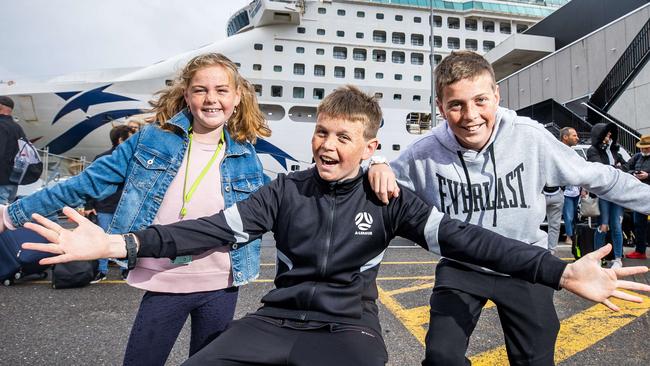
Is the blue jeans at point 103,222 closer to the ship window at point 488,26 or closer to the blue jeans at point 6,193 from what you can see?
the blue jeans at point 6,193

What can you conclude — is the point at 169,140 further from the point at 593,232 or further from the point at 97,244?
the point at 593,232

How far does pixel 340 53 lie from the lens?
24.1m

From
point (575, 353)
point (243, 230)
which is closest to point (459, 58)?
point (243, 230)

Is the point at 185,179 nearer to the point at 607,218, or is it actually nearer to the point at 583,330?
the point at 583,330

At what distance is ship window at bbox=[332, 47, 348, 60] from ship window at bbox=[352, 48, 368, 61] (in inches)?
19.2

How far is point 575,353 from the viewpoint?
2.54 m

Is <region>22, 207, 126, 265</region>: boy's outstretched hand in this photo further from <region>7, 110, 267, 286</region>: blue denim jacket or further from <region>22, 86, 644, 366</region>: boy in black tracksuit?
<region>7, 110, 267, 286</region>: blue denim jacket

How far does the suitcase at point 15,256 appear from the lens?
3949 mm

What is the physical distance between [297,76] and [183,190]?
22329mm

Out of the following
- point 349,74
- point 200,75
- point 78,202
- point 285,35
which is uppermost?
point 285,35

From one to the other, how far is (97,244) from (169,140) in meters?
0.61

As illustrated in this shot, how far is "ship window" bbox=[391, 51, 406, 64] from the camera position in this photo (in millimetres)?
24759

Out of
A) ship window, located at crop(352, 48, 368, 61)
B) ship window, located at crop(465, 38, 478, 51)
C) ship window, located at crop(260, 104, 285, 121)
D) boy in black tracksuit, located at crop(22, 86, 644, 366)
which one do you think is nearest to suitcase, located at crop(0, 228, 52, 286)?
boy in black tracksuit, located at crop(22, 86, 644, 366)

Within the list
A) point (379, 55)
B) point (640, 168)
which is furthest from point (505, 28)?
point (640, 168)
